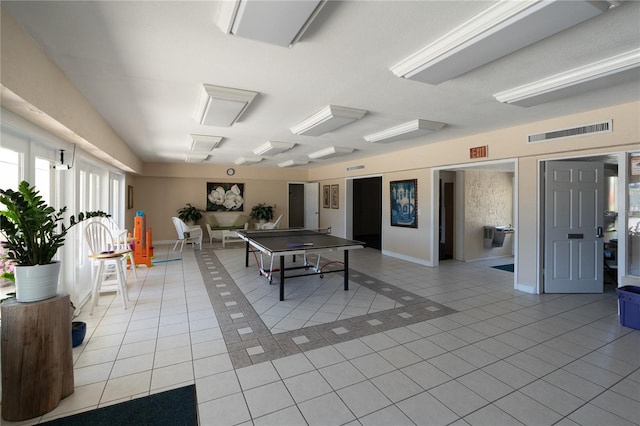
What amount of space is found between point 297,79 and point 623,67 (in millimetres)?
2860

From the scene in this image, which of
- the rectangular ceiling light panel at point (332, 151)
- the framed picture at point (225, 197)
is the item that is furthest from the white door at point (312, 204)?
the rectangular ceiling light panel at point (332, 151)

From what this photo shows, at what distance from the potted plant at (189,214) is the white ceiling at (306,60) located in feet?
17.5

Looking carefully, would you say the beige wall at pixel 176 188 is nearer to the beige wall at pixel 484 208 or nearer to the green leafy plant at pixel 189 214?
the green leafy plant at pixel 189 214

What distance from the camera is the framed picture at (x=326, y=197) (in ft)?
32.7

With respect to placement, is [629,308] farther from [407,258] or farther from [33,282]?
[33,282]

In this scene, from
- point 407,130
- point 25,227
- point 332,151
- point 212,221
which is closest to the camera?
point 25,227

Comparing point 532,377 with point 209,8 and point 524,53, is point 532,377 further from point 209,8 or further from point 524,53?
point 209,8

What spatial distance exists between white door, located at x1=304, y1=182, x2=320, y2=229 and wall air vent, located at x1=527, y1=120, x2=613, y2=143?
6789 mm

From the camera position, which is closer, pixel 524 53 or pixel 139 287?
pixel 524 53

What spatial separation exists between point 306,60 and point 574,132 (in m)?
3.87

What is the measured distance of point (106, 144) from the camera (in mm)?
4277

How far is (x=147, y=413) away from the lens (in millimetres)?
1933

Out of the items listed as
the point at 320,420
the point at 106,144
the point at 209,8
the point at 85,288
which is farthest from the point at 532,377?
the point at 106,144

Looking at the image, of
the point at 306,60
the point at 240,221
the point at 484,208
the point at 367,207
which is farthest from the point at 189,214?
the point at 484,208
